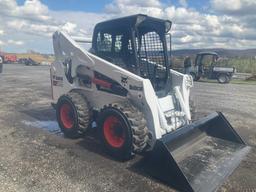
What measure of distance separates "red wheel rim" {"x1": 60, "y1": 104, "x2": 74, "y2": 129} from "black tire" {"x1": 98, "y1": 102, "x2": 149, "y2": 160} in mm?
1169

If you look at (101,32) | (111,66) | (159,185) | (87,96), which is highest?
(101,32)

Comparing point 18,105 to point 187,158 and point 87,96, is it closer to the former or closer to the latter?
point 87,96

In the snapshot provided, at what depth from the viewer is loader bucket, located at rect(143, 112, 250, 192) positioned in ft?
14.5

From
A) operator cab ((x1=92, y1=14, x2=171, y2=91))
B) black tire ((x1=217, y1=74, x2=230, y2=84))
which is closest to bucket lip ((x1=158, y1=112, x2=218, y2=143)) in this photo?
operator cab ((x1=92, y1=14, x2=171, y2=91))

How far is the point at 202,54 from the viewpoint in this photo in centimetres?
2156

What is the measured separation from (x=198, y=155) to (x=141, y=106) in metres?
1.45

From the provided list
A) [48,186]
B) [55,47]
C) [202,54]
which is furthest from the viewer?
[202,54]

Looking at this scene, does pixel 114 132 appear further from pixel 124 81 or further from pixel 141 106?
pixel 124 81

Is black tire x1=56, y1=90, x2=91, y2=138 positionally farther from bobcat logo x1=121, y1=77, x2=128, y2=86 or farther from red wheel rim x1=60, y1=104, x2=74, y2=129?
bobcat logo x1=121, y1=77, x2=128, y2=86

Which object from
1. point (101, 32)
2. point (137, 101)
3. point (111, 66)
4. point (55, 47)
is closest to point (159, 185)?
point (137, 101)


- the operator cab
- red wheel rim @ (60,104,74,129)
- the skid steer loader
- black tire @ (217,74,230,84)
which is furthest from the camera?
black tire @ (217,74,230,84)

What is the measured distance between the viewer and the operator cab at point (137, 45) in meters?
5.80

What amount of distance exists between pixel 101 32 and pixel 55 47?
1384mm

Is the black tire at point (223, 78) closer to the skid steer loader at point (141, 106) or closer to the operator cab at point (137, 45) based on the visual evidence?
the skid steer loader at point (141, 106)
